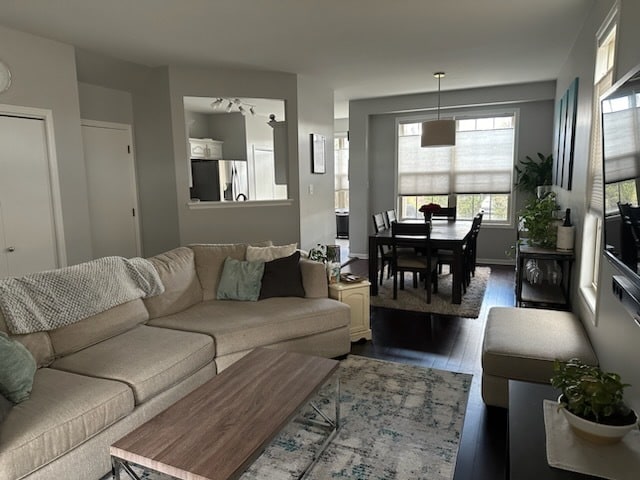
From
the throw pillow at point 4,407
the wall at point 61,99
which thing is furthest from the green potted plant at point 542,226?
the wall at point 61,99

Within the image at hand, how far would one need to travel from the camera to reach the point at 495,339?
2572 mm

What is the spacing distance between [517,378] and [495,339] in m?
0.25

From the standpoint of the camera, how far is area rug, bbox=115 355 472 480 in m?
2.07

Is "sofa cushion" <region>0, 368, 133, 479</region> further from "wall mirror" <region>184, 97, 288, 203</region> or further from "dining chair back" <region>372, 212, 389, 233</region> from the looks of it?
"wall mirror" <region>184, 97, 288, 203</region>

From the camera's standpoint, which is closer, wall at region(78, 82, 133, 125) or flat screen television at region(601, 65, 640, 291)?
flat screen television at region(601, 65, 640, 291)

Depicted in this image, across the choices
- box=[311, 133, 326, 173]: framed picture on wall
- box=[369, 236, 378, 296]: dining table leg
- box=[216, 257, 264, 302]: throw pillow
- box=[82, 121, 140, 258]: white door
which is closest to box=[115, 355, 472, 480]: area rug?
box=[216, 257, 264, 302]: throw pillow

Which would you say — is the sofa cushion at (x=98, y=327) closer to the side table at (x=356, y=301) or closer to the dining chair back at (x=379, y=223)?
the side table at (x=356, y=301)

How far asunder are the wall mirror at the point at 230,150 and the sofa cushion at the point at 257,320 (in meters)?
4.21

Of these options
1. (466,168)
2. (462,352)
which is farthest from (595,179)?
(466,168)

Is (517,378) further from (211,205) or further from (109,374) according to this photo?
(211,205)

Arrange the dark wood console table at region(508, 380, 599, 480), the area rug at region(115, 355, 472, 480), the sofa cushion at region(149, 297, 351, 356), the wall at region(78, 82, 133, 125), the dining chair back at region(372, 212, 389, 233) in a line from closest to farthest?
the dark wood console table at region(508, 380, 599, 480)
the area rug at region(115, 355, 472, 480)
the sofa cushion at region(149, 297, 351, 356)
the wall at region(78, 82, 133, 125)
the dining chair back at region(372, 212, 389, 233)

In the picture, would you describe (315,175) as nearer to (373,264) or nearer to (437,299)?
(373,264)

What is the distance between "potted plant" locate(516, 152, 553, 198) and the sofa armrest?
3943mm

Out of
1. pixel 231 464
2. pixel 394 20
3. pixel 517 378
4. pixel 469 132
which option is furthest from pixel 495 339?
pixel 469 132
